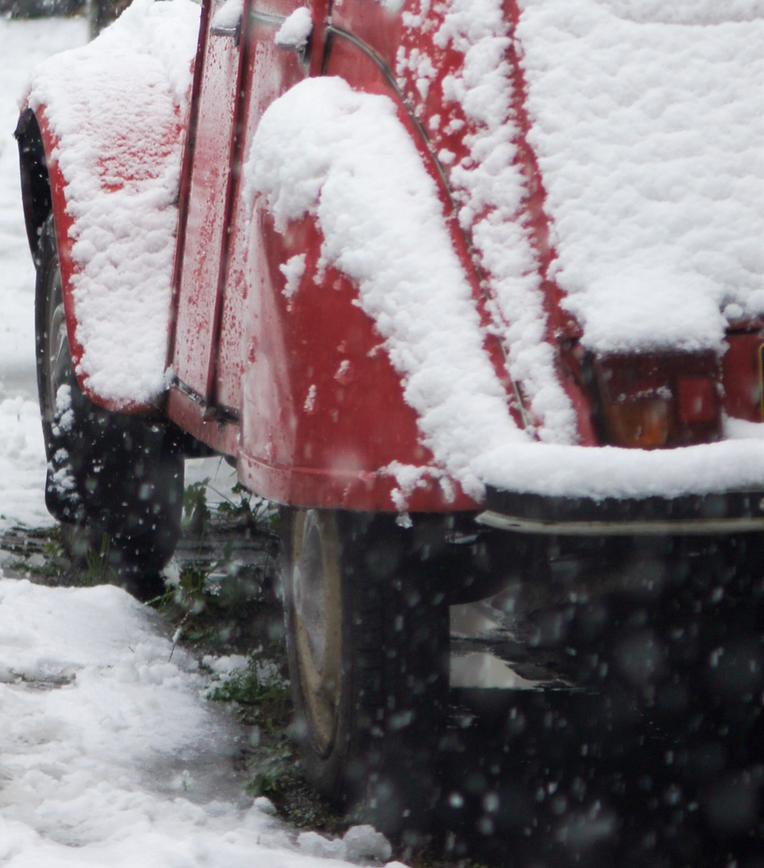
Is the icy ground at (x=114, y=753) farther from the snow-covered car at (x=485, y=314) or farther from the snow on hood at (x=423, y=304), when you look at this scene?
the snow on hood at (x=423, y=304)

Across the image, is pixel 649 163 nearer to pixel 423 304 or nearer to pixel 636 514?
pixel 423 304

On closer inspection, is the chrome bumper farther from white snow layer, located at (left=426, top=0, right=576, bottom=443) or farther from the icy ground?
the icy ground

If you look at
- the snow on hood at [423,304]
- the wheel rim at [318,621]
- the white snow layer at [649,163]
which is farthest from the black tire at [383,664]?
the white snow layer at [649,163]

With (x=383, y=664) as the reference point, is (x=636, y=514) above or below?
above

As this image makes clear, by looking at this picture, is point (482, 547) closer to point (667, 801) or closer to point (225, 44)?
point (667, 801)

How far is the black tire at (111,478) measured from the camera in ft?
12.4

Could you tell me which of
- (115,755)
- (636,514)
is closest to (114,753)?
(115,755)

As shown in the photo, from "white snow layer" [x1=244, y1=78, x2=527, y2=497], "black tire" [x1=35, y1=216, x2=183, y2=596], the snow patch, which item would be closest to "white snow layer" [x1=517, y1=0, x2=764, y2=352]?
"white snow layer" [x1=244, y1=78, x2=527, y2=497]

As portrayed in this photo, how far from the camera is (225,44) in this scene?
3.00 metres

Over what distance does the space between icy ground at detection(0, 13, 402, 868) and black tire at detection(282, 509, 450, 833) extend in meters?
0.11

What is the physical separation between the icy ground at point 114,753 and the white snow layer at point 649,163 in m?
1.06

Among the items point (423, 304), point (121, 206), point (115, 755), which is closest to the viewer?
point (423, 304)

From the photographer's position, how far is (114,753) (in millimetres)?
2566

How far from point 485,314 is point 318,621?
762 millimetres
